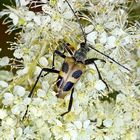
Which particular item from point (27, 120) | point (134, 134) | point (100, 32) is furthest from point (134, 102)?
point (27, 120)

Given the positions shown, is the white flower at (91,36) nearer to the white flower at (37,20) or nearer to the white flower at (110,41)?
the white flower at (110,41)

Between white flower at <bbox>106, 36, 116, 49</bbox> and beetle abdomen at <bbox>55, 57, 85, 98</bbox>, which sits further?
white flower at <bbox>106, 36, 116, 49</bbox>

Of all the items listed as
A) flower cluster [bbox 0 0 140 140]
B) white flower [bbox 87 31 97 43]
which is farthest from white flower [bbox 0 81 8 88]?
white flower [bbox 87 31 97 43]

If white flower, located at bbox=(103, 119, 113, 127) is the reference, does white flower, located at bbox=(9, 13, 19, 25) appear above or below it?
above

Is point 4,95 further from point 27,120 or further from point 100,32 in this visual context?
point 100,32

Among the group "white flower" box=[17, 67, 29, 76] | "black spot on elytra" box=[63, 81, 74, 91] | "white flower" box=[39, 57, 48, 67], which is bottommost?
"black spot on elytra" box=[63, 81, 74, 91]

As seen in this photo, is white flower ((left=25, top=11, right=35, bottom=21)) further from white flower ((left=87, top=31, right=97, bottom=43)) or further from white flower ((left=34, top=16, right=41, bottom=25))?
white flower ((left=87, top=31, right=97, bottom=43))

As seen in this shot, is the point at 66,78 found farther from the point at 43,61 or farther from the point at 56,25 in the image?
the point at 56,25

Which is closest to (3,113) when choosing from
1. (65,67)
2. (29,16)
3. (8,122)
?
(8,122)
